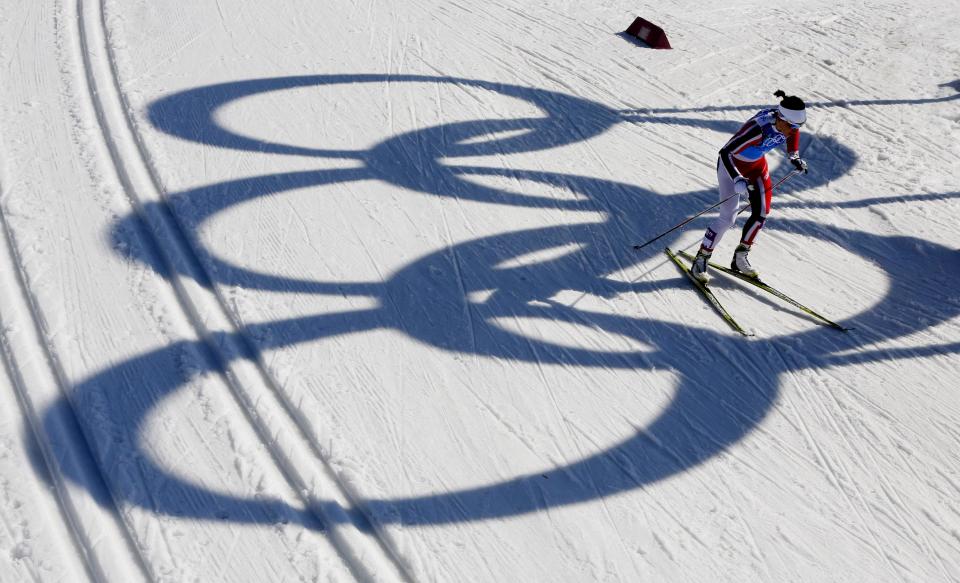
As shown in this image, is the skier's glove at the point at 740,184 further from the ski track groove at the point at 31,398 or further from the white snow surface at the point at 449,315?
the ski track groove at the point at 31,398

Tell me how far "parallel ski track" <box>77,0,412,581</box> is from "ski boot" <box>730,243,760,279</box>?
12.4 ft

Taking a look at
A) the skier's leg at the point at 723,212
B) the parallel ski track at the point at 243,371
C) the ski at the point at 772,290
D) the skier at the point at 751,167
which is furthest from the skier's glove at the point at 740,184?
the parallel ski track at the point at 243,371

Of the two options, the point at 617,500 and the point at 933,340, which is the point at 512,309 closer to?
the point at 617,500

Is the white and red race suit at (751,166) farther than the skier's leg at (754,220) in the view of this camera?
No

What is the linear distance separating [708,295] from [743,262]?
0.48 metres

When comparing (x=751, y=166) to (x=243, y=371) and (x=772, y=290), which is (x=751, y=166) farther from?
(x=243, y=371)

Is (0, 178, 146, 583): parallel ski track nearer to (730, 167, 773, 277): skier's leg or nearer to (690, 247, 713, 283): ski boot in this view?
(690, 247, 713, 283): ski boot

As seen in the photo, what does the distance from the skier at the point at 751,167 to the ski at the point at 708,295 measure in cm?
5

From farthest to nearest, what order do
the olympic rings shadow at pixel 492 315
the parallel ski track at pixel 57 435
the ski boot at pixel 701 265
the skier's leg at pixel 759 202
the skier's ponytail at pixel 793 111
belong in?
the ski boot at pixel 701 265 → the skier's leg at pixel 759 202 → the skier's ponytail at pixel 793 111 → the olympic rings shadow at pixel 492 315 → the parallel ski track at pixel 57 435

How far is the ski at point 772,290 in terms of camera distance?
6.77 metres

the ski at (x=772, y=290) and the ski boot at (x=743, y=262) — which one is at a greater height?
the ski boot at (x=743, y=262)

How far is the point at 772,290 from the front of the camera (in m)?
7.00

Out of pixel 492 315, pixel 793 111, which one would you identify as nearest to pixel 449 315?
pixel 492 315

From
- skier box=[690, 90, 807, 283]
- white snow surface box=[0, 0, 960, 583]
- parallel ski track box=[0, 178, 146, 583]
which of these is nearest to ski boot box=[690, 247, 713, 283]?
skier box=[690, 90, 807, 283]
